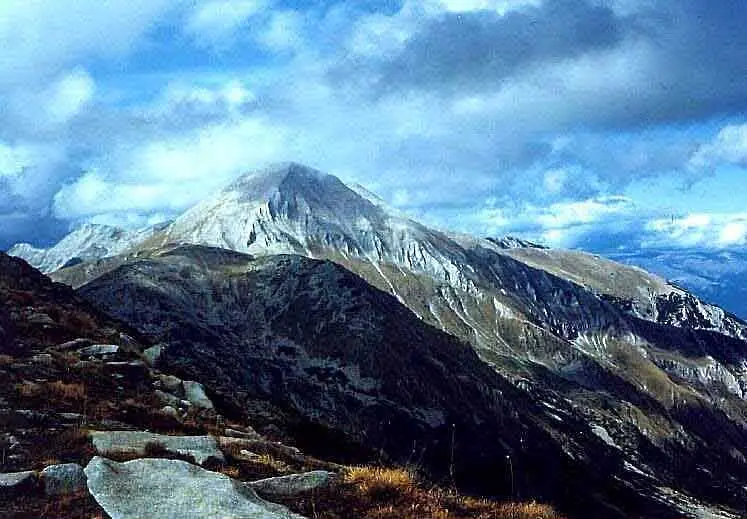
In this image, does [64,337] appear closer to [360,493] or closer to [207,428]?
[207,428]

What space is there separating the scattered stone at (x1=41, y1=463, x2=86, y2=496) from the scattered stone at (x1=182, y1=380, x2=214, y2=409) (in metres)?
13.2

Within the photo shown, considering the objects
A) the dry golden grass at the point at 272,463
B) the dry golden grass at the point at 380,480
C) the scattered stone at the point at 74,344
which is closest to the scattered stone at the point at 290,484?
the dry golden grass at the point at 380,480

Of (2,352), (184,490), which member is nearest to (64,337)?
(2,352)

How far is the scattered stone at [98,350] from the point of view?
31.9 meters

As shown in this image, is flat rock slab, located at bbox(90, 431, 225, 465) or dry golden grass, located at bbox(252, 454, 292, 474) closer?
flat rock slab, located at bbox(90, 431, 225, 465)

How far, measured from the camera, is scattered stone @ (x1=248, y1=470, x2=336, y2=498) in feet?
53.5

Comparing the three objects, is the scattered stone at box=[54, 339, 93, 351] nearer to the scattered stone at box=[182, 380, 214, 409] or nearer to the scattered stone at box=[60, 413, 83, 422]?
the scattered stone at box=[182, 380, 214, 409]

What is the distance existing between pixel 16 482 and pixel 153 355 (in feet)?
69.1

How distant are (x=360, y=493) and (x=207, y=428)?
31.2ft

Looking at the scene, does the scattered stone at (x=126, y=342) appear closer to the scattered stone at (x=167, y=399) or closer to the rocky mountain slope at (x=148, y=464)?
the rocky mountain slope at (x=148, y=464)

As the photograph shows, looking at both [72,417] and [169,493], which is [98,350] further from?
[169,493]

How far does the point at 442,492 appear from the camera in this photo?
16.8 metres

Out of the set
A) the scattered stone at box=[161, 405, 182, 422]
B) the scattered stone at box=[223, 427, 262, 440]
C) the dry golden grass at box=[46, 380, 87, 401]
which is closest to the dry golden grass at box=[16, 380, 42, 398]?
the dry golden grass at box=[46, 380, 87, 401]

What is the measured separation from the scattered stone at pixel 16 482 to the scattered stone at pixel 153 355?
745 inches
